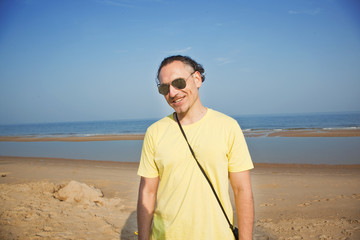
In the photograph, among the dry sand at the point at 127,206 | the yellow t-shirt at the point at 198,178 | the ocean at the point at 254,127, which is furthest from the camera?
the ocean at the point at 254,127

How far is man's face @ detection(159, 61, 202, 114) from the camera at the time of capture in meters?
1.89

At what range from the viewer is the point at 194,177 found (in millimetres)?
1689

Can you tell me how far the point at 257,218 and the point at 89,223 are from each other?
3246mm

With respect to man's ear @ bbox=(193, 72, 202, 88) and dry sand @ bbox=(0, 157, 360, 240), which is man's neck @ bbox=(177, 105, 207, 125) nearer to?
man's ear @ bbox=(193, 72, 202, 88)

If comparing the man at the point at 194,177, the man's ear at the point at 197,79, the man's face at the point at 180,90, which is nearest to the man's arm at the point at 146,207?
the man at the point at 194,177

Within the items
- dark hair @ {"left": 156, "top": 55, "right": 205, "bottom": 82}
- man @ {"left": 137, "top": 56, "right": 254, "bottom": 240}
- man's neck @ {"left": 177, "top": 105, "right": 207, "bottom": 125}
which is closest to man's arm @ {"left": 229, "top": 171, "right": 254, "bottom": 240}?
man @ {"left": 137, "top": 56, "right": 254, "bottom": 240}

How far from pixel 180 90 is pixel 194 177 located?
2.18 ft

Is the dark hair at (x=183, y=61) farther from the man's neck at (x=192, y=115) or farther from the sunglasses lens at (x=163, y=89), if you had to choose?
the man's neck at (x=192, y=115)

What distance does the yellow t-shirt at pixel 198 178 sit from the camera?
5.49ft

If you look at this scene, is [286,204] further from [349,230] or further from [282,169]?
[282,169]

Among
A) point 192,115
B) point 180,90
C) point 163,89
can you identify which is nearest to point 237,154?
point 192,115

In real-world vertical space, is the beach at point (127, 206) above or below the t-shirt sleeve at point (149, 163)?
below

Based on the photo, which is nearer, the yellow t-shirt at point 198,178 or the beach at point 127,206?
the yellow t-shirt at point 198,178

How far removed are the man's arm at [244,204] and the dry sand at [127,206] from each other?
9.07 feet
